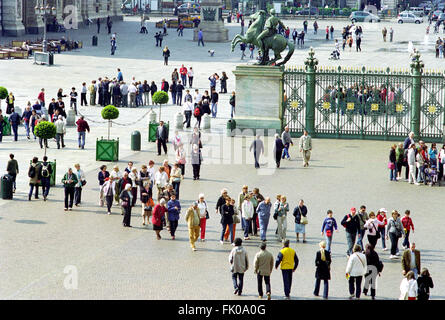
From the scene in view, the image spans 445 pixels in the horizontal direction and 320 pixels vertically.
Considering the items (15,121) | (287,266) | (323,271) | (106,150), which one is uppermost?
(15,121)

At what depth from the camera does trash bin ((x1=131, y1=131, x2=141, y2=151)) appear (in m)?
33.2

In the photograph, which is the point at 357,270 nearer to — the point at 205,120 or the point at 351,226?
the point at 351,226

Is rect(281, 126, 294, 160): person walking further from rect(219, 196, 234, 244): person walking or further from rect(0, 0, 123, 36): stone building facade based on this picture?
rect(0, 0, 123, 36): stone building facade

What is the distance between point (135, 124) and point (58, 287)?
845 inches

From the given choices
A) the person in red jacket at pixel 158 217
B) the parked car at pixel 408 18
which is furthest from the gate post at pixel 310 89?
the parked car at pixel 408 18

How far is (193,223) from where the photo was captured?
71.1 ft

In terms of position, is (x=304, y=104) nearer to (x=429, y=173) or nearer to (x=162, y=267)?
(x=429, y=173)

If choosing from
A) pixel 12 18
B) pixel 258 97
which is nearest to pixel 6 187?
pixel 258 97

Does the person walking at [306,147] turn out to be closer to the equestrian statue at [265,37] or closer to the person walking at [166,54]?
the equestrian statue at [265,37]

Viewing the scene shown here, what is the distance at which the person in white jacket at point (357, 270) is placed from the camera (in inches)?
718

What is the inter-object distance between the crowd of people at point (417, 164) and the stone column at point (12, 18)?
168ft

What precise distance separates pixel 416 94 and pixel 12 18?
154 ft

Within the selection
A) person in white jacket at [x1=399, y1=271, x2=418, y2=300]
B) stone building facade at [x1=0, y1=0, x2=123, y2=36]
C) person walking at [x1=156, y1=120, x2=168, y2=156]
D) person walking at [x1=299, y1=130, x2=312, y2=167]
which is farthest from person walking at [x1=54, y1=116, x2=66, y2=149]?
stone building facade at [x1=0, y1=0, x2=123, y2=36]

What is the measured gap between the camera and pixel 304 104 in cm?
3675
